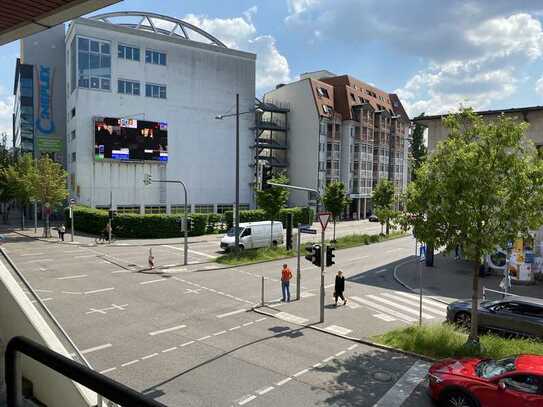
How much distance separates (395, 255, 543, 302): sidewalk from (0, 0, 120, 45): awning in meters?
20.8

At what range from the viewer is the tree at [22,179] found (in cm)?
3963

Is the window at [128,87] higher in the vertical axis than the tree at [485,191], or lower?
higher

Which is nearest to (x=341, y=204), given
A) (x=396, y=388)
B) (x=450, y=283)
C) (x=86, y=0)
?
(x=450, y=283)

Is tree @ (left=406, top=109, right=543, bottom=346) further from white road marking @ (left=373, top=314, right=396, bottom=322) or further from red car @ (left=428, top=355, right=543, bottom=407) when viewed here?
white road marking @ (left=373, top=314, right=396, bottom=322)

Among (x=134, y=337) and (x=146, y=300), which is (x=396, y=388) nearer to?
(x=134, y=337)

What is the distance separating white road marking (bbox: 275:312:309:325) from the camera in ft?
54.8

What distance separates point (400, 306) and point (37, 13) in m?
18.3

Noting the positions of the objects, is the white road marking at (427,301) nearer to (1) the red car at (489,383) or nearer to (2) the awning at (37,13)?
(1) the red car at (489,383)

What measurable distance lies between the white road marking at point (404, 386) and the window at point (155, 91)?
47827 mm

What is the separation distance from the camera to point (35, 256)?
96.3 ft

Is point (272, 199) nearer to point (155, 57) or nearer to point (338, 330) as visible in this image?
point (338, 330)

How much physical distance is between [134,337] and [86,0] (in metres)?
12.0

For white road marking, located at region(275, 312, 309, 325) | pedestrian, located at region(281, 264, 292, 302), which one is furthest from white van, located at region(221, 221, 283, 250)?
white road marking, located at region(275, 312, 309, 325)

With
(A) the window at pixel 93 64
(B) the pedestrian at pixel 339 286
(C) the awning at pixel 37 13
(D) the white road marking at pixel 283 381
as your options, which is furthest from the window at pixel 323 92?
(C) the awning at pixel 37 13
